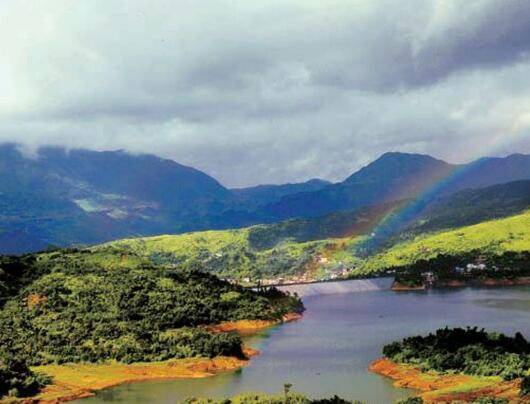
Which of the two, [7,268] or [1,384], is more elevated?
[7,268]

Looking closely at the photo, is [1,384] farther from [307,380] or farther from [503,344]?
[503,344]

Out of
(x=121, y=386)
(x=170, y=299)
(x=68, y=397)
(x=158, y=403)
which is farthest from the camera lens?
(x=170, y=299)

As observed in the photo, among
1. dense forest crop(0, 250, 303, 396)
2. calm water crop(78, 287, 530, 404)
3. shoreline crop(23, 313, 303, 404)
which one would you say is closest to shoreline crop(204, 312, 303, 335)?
dense forest crop(0, 250, 303, 396)

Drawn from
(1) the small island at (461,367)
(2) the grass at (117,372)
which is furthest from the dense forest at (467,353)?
(2) the grass at (117,372)

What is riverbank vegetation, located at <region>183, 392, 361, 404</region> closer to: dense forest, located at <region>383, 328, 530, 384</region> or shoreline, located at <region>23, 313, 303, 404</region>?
dense forest, located at <region>383, 328, 530, 384</region>

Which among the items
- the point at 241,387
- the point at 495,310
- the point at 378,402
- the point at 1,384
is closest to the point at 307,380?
the point at 241,387
